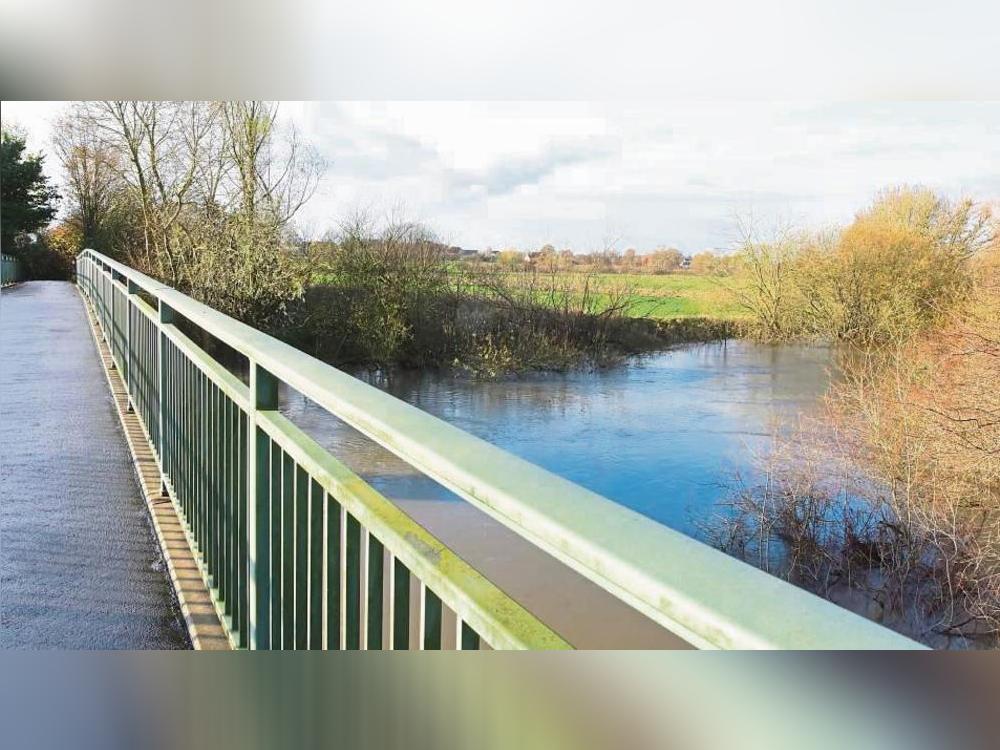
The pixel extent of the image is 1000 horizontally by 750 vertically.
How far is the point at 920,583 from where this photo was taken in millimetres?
6746

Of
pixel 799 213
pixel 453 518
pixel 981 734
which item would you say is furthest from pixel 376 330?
pixel 981 734

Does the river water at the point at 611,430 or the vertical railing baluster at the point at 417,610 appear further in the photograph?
the river water at the point at 611,430

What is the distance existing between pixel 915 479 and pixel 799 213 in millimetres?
4283

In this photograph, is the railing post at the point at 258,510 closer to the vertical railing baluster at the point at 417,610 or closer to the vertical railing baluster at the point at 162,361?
the vertical railing baluster at the point at 417,610

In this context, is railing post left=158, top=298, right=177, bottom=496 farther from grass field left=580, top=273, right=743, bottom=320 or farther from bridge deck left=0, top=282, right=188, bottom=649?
grass field left=580, top=273, right=743, bottom=320

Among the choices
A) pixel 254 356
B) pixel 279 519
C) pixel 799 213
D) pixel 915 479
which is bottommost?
pixel 915 479

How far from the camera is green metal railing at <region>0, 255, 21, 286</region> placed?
6011 millimetres

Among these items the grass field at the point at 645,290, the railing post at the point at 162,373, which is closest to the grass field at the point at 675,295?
the grass field at the point at 645,290

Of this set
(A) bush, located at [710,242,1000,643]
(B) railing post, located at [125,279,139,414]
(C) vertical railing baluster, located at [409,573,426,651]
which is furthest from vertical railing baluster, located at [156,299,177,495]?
(A) bush, located at [710,242,1000,643]

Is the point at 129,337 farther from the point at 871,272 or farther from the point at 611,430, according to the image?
the point at 871,272

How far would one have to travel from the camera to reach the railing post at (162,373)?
5.28 ft
